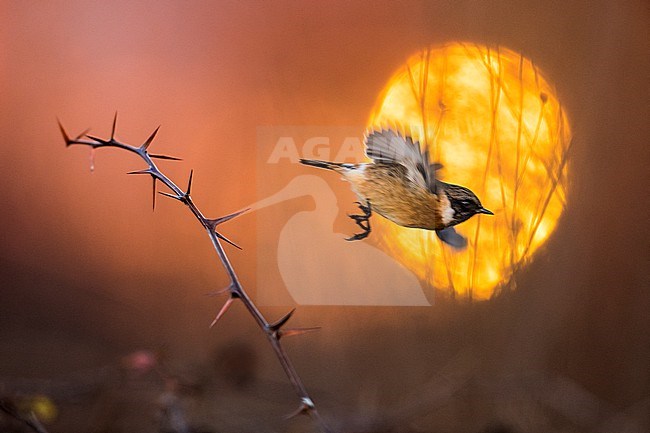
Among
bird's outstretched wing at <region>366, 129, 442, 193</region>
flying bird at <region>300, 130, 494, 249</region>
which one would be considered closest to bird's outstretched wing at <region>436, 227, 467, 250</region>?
flying bird at <region>300, 130, 494, 249</region>

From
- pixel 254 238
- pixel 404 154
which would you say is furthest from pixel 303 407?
pixel 404 154

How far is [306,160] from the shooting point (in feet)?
5.00

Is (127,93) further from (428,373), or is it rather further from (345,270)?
(428,373)

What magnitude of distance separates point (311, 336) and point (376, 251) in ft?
0.94

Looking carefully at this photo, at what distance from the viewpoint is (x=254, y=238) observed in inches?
60.4

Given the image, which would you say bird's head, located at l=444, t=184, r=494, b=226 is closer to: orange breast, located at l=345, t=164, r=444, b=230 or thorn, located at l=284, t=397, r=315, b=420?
orange breast, located at l=345, t=164, r=444, b=230

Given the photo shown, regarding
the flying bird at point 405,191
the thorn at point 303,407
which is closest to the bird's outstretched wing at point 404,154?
the flying bird at point 405,191

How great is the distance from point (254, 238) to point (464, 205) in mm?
564

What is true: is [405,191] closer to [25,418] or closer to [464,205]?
[464,205]


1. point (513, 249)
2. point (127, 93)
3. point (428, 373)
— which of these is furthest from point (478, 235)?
point (127, 93)

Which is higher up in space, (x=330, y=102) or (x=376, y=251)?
(x=330, y=102)

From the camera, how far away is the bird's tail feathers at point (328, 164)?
1522mm

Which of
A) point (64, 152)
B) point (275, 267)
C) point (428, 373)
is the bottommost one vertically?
point (428, 373)

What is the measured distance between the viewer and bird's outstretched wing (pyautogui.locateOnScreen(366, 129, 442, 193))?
60.1 inches
